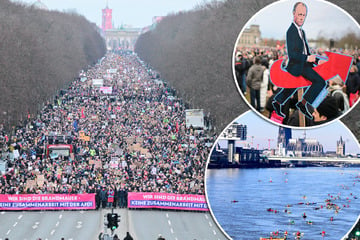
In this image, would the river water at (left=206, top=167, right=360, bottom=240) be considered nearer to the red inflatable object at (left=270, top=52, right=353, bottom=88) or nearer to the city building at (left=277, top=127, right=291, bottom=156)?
the city building at (left=277, top=127, right=291, bottom=156)

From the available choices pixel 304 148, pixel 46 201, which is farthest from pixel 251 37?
pixel 46 201

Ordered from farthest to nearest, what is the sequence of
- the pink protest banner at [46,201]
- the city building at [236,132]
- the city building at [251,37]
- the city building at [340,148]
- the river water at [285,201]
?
the pink protest banner at [46,201]
the city building at [251,37]
the city building at [236,132]
the city building at [340,148]
the river water at [285,201]

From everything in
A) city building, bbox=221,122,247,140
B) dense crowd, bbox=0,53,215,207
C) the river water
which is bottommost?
dense crowd, bbox=0,53,215,207

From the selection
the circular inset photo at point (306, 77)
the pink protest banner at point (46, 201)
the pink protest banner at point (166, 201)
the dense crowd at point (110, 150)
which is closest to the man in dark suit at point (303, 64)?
the circular inset photo at point (306, 77)

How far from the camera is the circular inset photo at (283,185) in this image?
42.5 ft

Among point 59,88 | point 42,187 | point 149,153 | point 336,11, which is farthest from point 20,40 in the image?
point 336,11

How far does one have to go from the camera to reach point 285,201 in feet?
43.6

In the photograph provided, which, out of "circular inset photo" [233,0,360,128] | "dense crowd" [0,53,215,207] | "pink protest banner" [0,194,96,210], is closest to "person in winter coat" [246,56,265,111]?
"circular inset photo" [233,0,360,128]

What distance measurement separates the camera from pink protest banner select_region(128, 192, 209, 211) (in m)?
39.1

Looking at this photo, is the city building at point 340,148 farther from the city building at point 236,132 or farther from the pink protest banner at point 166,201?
the pink protest banner at point 166,201

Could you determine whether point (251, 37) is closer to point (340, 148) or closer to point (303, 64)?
point (303, 64)

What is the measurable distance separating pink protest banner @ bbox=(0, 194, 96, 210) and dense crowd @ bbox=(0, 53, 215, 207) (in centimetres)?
38

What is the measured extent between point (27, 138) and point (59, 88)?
115 ft

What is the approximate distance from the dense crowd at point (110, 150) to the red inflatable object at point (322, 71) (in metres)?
25.8
